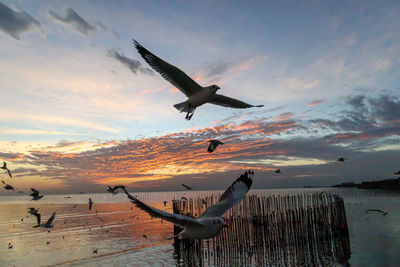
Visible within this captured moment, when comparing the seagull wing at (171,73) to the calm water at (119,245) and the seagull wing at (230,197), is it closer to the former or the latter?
the seagull wing at (230,197)

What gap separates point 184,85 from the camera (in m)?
7.90

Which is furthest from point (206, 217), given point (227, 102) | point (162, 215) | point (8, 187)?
point (8, 187)

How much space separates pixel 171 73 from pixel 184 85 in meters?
0.54

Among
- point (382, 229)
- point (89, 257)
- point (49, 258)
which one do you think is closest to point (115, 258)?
point (89, 257)

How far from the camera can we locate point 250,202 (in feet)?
43.7

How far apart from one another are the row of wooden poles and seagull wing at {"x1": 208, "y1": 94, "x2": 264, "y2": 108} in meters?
5.74

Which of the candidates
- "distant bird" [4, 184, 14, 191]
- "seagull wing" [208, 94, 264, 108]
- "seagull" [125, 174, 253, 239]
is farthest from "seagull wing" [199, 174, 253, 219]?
"distant bird" [4, 184, 14, 191]

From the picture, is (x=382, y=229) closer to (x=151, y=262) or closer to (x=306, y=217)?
(x=306, y=217)

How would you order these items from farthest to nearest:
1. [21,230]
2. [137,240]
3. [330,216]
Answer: [21,230] < [137,240] < [330,216]

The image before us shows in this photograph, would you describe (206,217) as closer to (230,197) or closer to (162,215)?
(230,197)

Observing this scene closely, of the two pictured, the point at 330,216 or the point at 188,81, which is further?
the point at 330,216

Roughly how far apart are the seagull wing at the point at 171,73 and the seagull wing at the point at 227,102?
99 cm

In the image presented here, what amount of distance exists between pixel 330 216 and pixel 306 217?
1.82 meters

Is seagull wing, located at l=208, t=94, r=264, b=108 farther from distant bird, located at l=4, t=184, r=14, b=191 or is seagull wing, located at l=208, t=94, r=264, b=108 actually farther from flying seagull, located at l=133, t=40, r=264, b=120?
distant bird, located at l=4, t=184, r=14, b=191
